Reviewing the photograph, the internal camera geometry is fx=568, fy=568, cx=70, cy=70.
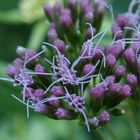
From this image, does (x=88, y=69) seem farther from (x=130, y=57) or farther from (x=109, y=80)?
(x=130, y=57)

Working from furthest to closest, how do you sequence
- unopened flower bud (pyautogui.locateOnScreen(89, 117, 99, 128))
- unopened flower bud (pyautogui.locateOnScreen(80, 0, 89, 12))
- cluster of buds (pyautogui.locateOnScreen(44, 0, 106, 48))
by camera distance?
unopened flower bud (pyautogui.locateOnScreen(80, 0, 89, 12)), cluster of buds (pyautogui.locateOnScreen(44, 0, 106, 48)), unopened flower bud (pyautogui.locateOnScreen(89, 117, 99, 128))

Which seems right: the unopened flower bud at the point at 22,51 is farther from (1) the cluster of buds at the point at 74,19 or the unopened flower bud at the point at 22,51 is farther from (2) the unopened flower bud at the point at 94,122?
(2) the unopened flower bud at the point at 94,122

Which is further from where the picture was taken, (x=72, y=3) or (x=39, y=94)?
(x=72, y=3)

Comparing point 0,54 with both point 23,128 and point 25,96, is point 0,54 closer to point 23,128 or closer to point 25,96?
point 23,128

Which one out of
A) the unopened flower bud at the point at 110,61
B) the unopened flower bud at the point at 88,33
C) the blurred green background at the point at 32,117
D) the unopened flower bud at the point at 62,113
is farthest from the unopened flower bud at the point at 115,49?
the blurred green background at the point at 32,117

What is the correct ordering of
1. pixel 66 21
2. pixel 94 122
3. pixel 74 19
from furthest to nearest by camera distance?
pixel 74 19, pixel 66 21, pixel 94 122

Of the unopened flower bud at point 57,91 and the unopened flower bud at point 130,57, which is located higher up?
the unopened flower bud at point 130,57

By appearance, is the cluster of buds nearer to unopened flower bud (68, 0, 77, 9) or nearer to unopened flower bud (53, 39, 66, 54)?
unopened flower bud (68, 0, 77, 9)

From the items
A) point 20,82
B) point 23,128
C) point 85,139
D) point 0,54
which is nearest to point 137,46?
point 20,82

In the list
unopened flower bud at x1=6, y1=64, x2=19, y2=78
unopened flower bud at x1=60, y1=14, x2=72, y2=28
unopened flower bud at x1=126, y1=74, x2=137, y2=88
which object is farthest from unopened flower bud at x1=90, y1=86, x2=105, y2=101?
unopened flower bud at x1=60, y1=14, x2=72, y2=28

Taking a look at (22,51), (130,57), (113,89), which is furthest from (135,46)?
(22,51)

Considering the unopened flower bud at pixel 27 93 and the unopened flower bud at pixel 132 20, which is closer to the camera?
the unopened flower bud at pixel 27 93
